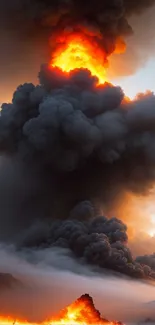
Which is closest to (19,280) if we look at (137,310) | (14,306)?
(14,306)

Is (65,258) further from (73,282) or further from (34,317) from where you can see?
(34,317)

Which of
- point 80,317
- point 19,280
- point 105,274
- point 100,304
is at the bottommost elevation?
point 80,317

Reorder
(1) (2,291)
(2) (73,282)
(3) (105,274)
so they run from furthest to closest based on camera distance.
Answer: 1. (3) (105,274)
2. (2) (73,282)
3. (1) (2,291)

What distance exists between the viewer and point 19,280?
37.5 m

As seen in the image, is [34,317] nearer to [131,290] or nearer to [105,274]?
[131,290]

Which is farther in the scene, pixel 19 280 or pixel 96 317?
pixel 19 280

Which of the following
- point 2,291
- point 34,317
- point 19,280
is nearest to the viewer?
point 34,317

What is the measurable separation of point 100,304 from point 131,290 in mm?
8160

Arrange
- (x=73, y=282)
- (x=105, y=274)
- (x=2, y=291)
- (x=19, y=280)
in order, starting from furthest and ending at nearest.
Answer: (x=105, y=274)
(x=73, y=282)
(x=19, y=280)
(x=2, y=291)

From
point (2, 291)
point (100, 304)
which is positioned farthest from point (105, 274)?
point (2, 291)

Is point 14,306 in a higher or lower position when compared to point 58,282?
lower

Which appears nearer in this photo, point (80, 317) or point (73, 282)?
point (80, 317)

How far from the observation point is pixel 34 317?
2941cm

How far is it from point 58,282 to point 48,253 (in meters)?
9.83
